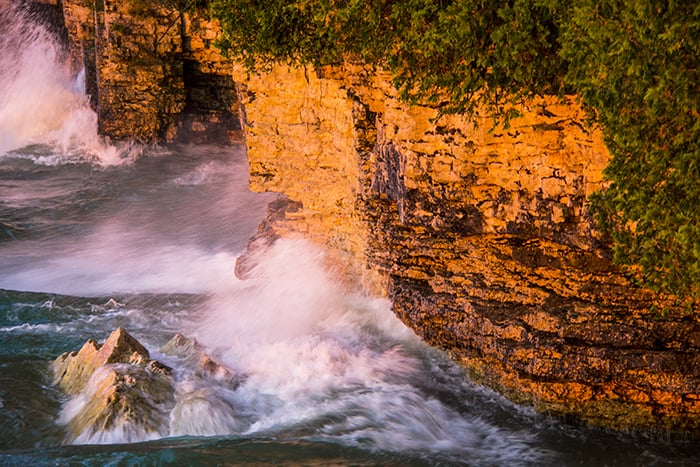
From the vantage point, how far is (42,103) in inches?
866

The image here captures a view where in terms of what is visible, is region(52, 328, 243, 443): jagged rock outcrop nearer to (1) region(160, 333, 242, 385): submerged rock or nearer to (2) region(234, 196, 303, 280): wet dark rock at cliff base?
(1) region(160, 333, 242, 385): submerged rock

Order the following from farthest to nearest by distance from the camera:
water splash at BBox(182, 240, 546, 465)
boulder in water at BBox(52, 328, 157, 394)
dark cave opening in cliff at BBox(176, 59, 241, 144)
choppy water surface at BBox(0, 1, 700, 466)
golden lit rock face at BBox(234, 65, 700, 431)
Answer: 1. dark cave opening in cliff at BBox(176, 59, 241, 144)
2. boulder in water at BBox(52, 328, 157, 394)
3. water splash at BBox(182, 240, 546, 465)
4. choppy water surface at BBox(0, 1, 700, 466)
5. golden lit rock face at BBox(234, 65, 700, 431)

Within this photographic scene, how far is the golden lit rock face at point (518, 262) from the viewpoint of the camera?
21.5 feet

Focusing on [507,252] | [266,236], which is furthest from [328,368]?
[266,236]

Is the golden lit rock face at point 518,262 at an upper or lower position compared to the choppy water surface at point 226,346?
upper

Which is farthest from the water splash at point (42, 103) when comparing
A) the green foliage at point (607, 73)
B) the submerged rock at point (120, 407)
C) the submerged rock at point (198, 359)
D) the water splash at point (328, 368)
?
the green foliage at point (607, 73)

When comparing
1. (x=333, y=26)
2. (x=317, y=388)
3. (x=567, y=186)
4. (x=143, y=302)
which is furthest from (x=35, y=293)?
(x=567, y=186)

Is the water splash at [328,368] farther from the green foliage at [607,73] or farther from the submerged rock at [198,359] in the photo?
the green foliage at [607,73]

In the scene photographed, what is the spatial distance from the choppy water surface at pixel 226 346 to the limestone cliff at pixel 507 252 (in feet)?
1.61

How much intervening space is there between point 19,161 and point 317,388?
49.6 feet

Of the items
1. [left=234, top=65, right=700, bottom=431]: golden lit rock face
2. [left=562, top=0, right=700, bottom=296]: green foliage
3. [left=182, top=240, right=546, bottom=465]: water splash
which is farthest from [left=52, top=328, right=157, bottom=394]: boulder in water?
[left=562, top=0, right=700, bottom=296]: green foliage

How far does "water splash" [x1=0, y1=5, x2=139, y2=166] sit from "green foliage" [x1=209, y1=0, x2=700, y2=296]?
566 inches

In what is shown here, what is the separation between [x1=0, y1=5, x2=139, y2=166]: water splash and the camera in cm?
2047

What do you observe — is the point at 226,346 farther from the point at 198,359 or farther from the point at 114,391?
the point at 114,391
